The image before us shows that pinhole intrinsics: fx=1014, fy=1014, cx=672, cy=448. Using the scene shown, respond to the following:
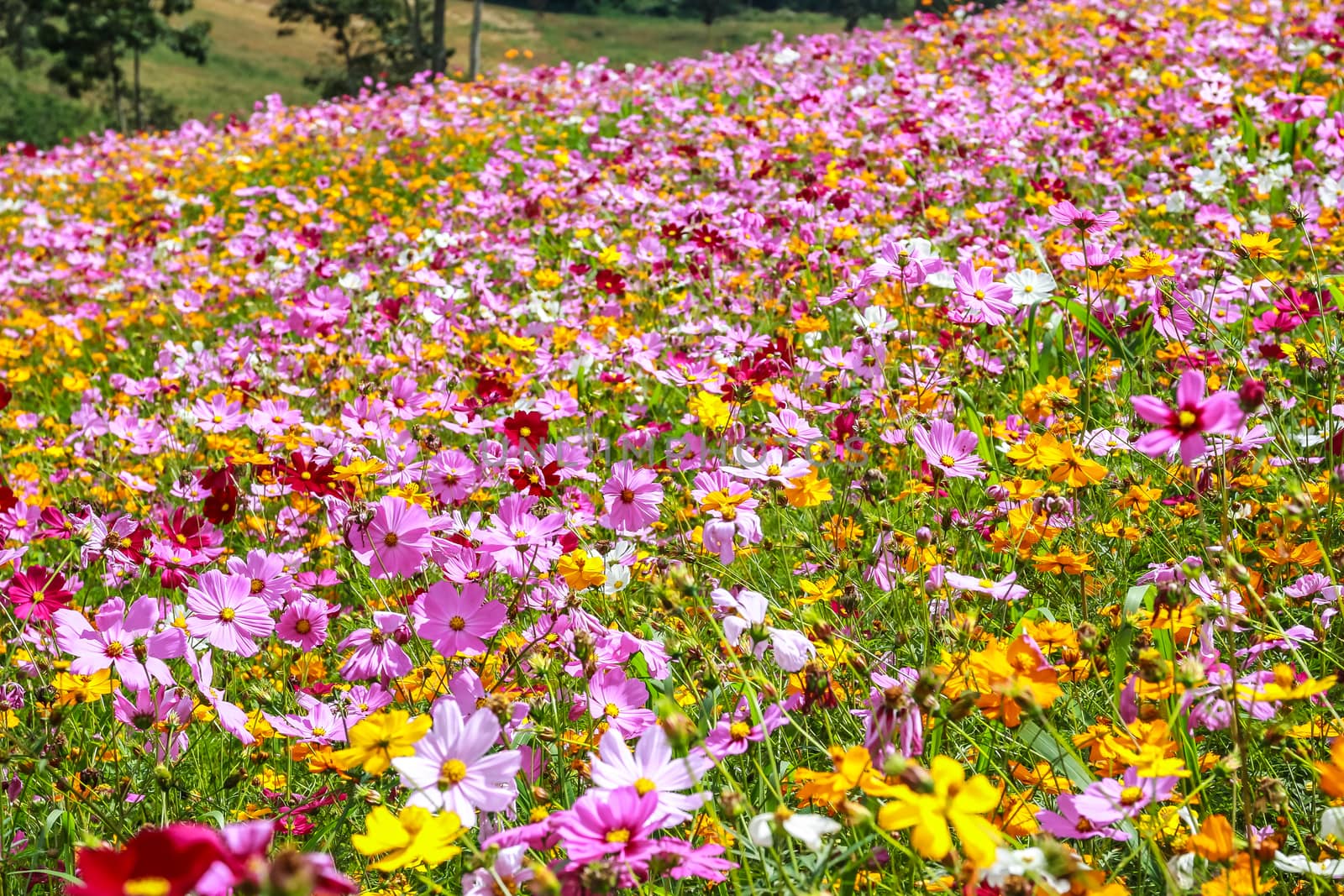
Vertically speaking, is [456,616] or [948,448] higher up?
Result: [948,448]

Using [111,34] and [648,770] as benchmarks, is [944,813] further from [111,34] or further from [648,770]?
[111,34]

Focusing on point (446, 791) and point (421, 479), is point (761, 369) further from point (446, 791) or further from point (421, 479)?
point (446, 791)

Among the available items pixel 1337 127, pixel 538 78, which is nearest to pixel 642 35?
pixel 538 78

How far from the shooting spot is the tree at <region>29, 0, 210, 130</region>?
60.6ft

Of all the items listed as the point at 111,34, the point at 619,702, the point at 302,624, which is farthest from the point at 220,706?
the point at 111,34

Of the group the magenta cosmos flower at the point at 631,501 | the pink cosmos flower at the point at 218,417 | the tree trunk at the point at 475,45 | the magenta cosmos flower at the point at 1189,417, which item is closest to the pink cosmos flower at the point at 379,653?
the magenta cosmos flower at the point at 631,501

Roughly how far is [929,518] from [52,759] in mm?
1764

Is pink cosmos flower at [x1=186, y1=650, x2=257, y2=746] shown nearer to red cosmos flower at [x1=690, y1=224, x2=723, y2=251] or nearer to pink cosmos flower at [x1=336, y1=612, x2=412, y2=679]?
pink cosmos flower at [x1=336, y1=612, x2=412, y2=679]

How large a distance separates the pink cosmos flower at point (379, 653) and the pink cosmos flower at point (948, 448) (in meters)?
1.00

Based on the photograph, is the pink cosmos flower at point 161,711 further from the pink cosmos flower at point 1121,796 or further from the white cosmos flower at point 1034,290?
the white cosmos flower at point 1034,290

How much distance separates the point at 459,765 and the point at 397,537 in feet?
2.36

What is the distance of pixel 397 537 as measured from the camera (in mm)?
1717

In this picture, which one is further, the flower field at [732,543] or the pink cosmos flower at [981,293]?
the pink cosmos flower at [981,293]

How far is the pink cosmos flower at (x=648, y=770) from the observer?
102cm
